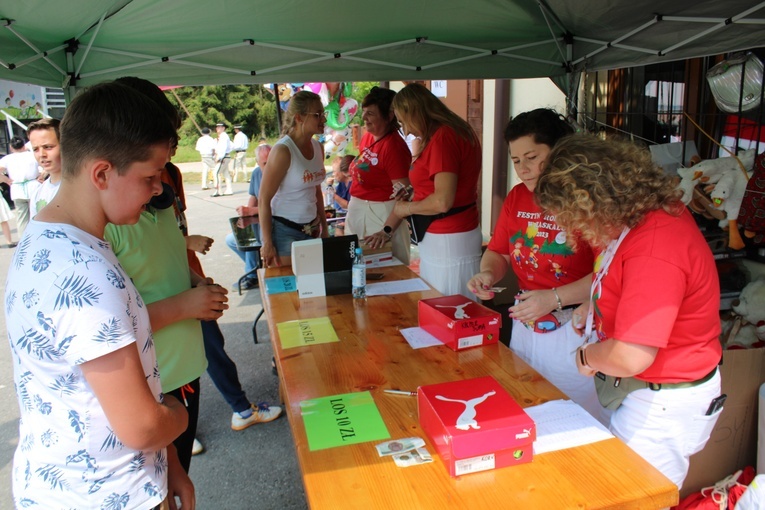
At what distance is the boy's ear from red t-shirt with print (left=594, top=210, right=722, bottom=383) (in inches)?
44.2

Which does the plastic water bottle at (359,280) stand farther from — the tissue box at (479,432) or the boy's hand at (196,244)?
the tissue box at (479,432)

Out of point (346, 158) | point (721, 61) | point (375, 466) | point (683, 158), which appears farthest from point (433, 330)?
point (346, 158)

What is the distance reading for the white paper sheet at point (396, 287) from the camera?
2.57 m

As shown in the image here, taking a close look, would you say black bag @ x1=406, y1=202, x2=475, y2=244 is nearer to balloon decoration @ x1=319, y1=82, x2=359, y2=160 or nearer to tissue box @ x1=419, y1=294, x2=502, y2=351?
tissue box @ x1=419, y1=294, x2=502, y2=351

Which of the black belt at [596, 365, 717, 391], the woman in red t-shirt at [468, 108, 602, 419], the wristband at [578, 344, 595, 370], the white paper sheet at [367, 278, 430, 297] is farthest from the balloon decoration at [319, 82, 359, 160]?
the black belt at [596, 365, 717, 391]

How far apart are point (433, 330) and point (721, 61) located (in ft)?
7.90

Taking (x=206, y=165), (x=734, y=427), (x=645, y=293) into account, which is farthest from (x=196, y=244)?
(x=206, y=165)

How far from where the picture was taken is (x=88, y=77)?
137 inches

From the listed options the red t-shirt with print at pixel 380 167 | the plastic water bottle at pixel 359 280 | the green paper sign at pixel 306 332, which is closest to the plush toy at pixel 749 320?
the plastic water bottle at pixel 359 280

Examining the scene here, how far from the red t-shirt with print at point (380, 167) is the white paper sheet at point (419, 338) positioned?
1897mm

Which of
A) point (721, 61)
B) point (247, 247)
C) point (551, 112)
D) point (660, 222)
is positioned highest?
point (721, 61)

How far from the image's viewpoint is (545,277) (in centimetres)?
202

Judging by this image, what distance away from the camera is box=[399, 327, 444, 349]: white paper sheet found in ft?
6.39

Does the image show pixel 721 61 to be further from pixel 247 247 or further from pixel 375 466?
pixel 247 247
